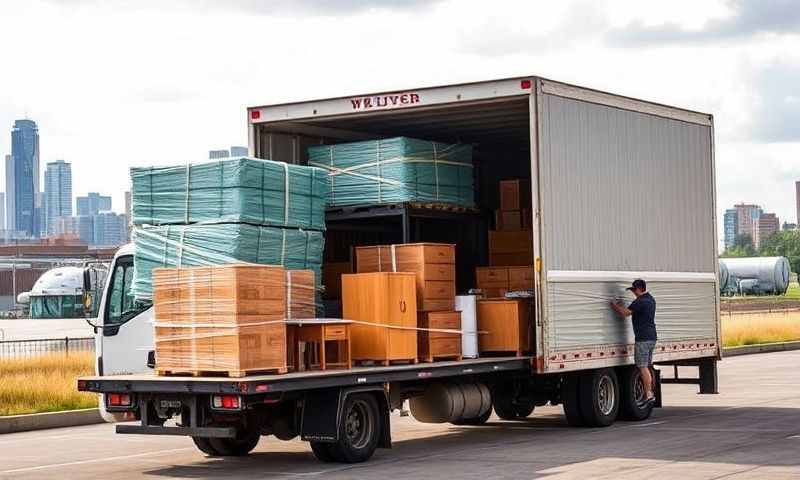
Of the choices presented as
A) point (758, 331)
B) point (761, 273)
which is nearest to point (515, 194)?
point (758, 331)

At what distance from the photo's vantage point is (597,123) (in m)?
16.5

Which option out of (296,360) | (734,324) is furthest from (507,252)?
(734,324)

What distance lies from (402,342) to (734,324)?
1280 inches

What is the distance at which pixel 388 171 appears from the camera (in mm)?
15711

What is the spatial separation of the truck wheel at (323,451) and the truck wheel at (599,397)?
13.8 feet

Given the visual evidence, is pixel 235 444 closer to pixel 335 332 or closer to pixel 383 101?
pixel 335 332

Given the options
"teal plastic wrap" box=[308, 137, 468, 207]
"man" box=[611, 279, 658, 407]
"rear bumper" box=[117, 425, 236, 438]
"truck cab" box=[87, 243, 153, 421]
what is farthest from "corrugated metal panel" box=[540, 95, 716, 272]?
"truck cab" box=[87, 243, 153, 421]

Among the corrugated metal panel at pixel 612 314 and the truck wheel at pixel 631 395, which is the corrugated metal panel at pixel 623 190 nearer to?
the corrugated metal panel at pixel 612 314

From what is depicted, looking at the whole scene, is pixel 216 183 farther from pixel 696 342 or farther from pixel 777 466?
pixel 696 342

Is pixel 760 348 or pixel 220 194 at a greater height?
pixel 220 194

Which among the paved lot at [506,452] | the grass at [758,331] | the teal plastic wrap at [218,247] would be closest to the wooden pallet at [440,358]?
the paved lot at [506,452]

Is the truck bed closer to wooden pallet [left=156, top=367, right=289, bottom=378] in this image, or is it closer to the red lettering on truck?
wooden pallet [left=156, top=367, right=289, bottom=378]

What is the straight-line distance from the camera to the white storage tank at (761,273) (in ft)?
325

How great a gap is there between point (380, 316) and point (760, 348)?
2564 centimetres
